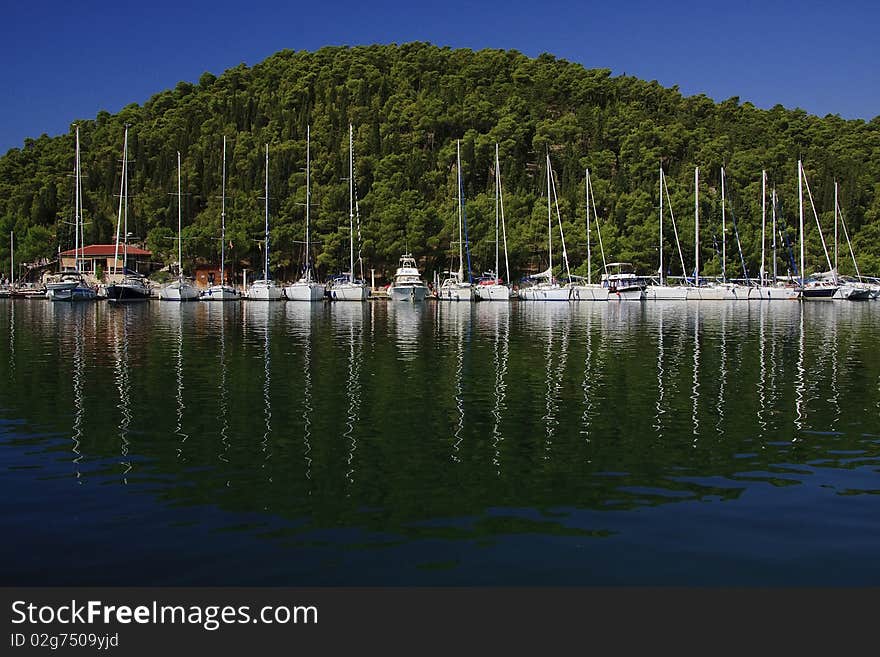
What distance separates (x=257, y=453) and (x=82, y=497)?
365cm

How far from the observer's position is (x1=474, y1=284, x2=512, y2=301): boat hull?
95.9 m

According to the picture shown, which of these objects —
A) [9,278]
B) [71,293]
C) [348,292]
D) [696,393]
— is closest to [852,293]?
[348,292]

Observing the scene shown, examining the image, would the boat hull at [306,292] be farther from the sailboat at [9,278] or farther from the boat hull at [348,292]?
the sailboat at [9,278]

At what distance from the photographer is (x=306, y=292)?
93.9 meters

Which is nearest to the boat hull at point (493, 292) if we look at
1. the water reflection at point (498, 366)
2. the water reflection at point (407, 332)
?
the water reflection at point (407, 332)

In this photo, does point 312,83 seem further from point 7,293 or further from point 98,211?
point 7,293

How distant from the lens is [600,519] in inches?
488

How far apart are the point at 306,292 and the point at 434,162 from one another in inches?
2263

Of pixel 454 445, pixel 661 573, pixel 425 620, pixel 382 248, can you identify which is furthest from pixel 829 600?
pixel 382 248

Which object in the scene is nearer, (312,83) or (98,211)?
(98,211)

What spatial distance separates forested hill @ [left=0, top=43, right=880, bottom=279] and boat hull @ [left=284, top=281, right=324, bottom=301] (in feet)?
54.0

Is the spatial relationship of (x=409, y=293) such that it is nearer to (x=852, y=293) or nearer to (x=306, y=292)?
(x=306, y=292)

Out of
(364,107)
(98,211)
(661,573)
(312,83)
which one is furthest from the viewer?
(312,83)

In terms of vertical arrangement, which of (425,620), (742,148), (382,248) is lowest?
(425,620)
